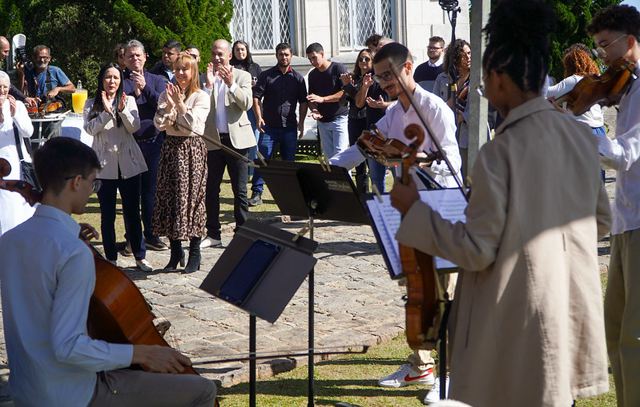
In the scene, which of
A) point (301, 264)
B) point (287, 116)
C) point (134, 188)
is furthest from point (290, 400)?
point (287, 116)

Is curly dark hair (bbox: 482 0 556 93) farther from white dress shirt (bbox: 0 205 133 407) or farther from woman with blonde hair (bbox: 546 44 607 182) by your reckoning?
woman with blonde hair (bbox: 546 44 607 182)

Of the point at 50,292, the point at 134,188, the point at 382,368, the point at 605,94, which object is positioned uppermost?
the point at 605,94

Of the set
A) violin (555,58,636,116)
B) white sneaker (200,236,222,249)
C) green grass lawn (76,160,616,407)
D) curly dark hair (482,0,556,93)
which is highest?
curly dark hair (482,0,556,93)

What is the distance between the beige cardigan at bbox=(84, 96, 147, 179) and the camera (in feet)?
27.8

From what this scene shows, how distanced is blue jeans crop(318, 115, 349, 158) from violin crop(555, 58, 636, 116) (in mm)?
6762

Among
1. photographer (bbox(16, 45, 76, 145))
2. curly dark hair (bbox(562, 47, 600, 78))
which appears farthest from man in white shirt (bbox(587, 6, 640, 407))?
photographer (bbox(16, 45, 76, 145))

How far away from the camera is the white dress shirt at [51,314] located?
354 centimetres

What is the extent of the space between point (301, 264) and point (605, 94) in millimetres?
1768

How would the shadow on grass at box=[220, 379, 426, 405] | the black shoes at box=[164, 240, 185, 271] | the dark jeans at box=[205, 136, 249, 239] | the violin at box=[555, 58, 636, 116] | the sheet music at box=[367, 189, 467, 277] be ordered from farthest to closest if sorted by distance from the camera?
the dark jeans at box=[205, 136, 249, 239] < the black shoes at box=[164, 240, 185, 271] < the shadow on grass at box=[220, 379, 426, 405] < the violin at box=[555, 58, 636, 116] < the sheet music at box=[367, 189, 467, 277]

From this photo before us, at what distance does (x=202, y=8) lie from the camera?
58.3 feet

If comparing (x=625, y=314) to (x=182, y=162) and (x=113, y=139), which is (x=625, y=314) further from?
(x=113, y=139)

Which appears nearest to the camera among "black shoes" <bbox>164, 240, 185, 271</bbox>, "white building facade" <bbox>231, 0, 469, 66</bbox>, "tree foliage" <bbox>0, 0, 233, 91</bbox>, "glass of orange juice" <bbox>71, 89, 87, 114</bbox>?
"black shoes" <bbox>164, 240, 185, 271</bbox>

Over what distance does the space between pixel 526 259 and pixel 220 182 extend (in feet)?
20.7

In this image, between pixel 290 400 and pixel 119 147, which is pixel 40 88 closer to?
pixel 119 147
